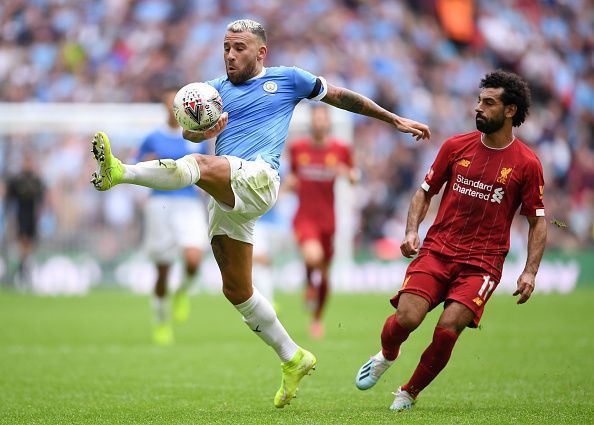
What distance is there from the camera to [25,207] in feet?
73.3

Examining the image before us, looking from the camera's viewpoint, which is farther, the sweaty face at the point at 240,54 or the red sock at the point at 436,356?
the sweaty face at the point at 240,54

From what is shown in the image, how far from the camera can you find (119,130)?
22.2 m

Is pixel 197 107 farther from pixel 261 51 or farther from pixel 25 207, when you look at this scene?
pixel 25 207

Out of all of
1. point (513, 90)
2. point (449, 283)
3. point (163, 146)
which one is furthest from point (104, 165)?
point (163, 146)

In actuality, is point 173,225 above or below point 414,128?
below

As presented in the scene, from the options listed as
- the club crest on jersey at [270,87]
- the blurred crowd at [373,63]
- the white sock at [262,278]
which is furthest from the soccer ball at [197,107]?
the blurred crowd at [373,63]

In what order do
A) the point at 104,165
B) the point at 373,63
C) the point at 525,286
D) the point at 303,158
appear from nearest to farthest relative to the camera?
the point at 104,165 → the point at 525,286 → the point at 303,158 → the point at 373,63

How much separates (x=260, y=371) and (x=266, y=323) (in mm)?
2573

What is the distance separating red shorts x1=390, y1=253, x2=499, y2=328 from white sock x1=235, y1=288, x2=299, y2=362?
927 mm

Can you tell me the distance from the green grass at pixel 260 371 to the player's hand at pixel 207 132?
1916 millimetres

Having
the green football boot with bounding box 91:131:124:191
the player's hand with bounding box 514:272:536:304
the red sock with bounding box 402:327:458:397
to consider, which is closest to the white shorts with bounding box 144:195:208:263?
the red sock with bounding box 402:327:458:397

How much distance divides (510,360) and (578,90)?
17338 mm

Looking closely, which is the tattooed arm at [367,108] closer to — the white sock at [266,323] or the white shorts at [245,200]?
the white shorts at [245,200]

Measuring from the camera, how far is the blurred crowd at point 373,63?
79.6ft
